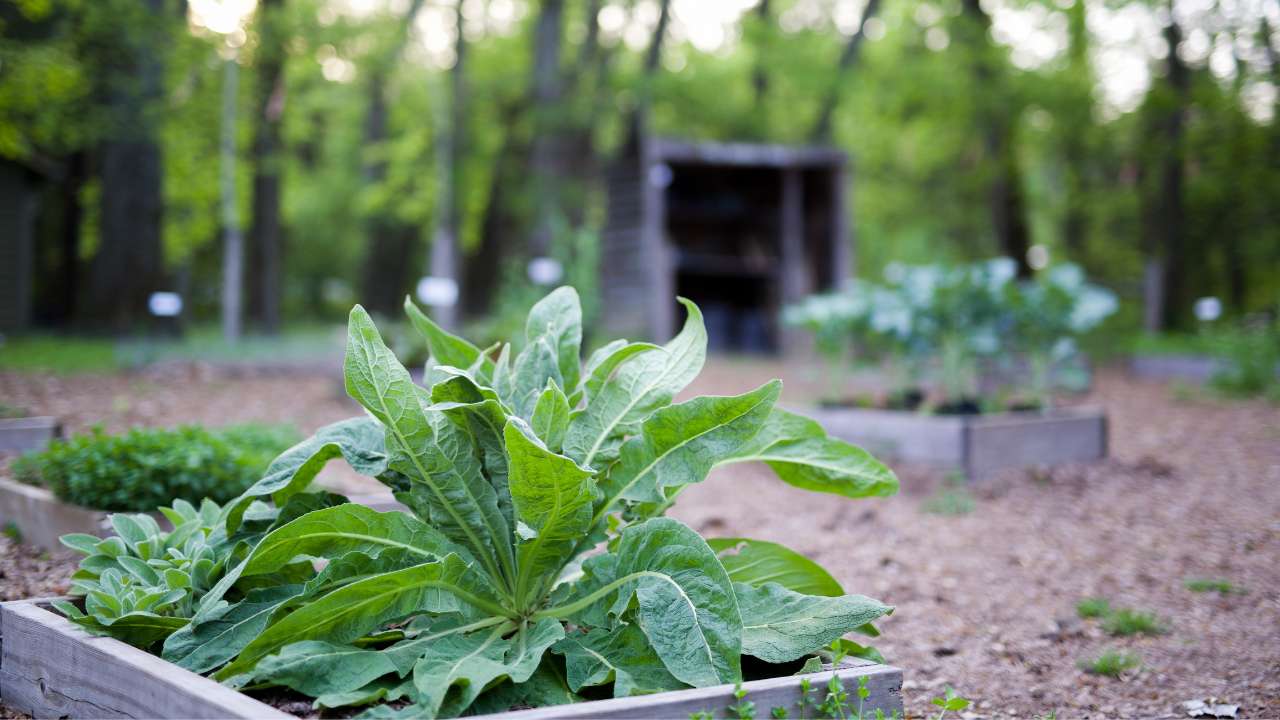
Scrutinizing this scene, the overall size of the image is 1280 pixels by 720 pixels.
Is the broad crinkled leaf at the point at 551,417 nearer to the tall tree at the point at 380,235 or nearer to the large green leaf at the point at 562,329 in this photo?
the large green leaf at the point at 562,329

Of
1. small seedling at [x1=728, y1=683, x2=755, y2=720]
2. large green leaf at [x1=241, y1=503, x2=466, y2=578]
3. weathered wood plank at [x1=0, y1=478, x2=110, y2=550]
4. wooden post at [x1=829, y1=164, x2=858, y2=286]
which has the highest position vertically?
wooden post at [x1=829, y1=164, x2=858, y2=286]

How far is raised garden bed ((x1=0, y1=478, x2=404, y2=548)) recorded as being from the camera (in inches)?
141

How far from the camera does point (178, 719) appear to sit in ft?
6.63

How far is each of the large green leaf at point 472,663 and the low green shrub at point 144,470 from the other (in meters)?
1.78

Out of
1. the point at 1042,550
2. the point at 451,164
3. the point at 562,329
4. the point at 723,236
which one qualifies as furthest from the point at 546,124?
the point at 562,329

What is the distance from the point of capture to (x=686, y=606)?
2199mm

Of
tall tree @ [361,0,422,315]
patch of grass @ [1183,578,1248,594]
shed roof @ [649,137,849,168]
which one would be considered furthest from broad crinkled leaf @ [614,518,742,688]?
tall tree @ [361,0,422,315]

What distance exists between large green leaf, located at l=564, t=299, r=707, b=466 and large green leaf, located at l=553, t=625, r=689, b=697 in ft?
1.42

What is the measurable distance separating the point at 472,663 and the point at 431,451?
511 millimetres

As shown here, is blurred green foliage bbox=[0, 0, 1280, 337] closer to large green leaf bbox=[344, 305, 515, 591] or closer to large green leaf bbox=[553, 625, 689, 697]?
large green leaf bbox=[344, 305, 515, 591]

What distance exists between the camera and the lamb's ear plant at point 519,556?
2166 millimetres

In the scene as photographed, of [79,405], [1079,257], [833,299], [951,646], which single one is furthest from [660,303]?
[1079,257]

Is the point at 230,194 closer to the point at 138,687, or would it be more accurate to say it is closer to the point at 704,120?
the point at 704,120

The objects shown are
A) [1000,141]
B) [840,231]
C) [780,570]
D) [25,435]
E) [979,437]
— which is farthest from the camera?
[1000,141]
